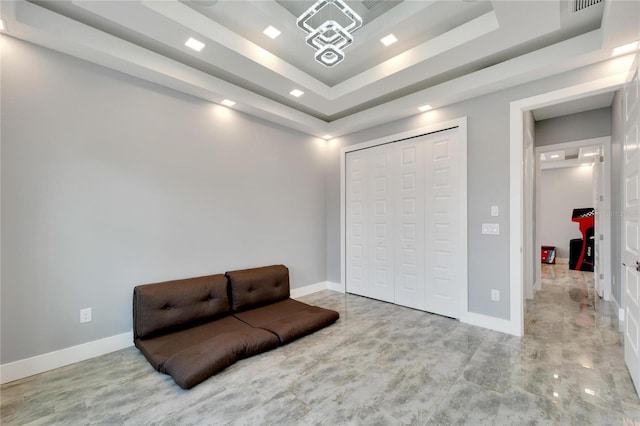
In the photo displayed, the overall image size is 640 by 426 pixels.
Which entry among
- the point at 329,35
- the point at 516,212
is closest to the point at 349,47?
the point at 329,35

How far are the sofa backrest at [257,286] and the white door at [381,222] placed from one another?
56.2 inches

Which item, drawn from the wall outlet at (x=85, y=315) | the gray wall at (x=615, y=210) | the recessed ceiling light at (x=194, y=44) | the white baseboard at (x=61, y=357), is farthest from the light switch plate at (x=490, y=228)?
the wall outlet at (x=85, y=315)

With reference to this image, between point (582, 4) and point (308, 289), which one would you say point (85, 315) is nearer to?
point (308, 289)

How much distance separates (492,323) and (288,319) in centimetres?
235

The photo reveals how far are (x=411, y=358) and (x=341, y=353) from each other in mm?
651

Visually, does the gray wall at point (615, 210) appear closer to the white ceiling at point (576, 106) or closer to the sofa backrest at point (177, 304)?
the white ceiling at point (576, 106)

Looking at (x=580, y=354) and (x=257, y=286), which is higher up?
(x=257, y=286)

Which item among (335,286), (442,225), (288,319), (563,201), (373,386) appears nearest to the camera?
(373,386)

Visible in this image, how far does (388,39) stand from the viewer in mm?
2762

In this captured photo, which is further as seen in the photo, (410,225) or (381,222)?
(381,222)

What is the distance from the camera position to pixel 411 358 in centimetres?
260

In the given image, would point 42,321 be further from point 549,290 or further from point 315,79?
point 549,290

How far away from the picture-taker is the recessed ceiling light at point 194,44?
2533mm

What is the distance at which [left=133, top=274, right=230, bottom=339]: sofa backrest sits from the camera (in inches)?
109
